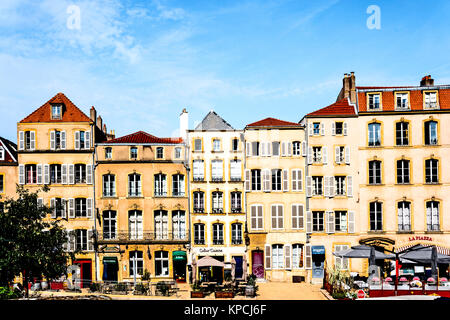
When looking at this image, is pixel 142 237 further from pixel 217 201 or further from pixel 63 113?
pixel 63 113

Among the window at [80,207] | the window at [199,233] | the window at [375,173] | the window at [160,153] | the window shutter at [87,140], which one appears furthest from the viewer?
the window shutter at [87,140]

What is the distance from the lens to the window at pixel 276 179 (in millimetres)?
35000

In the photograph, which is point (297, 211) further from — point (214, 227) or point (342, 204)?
point (214, 227)

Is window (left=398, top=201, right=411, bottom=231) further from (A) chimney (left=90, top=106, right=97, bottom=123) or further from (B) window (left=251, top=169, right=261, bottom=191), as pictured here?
(A) chimney (left=90, top=106, right=97, bottom=123)

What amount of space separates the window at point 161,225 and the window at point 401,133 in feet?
64.0

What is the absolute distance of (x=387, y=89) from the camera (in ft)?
115

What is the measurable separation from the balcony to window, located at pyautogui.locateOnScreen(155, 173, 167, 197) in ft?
10.3

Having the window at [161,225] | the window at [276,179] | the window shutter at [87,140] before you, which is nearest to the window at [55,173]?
the window shutter at [87,140]

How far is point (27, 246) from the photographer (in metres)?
23.6

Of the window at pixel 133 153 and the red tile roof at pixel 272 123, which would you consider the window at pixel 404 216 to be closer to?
the red tile roof at pixel 272 123

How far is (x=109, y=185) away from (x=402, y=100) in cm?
2457

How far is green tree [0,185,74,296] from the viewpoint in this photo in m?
22.9
